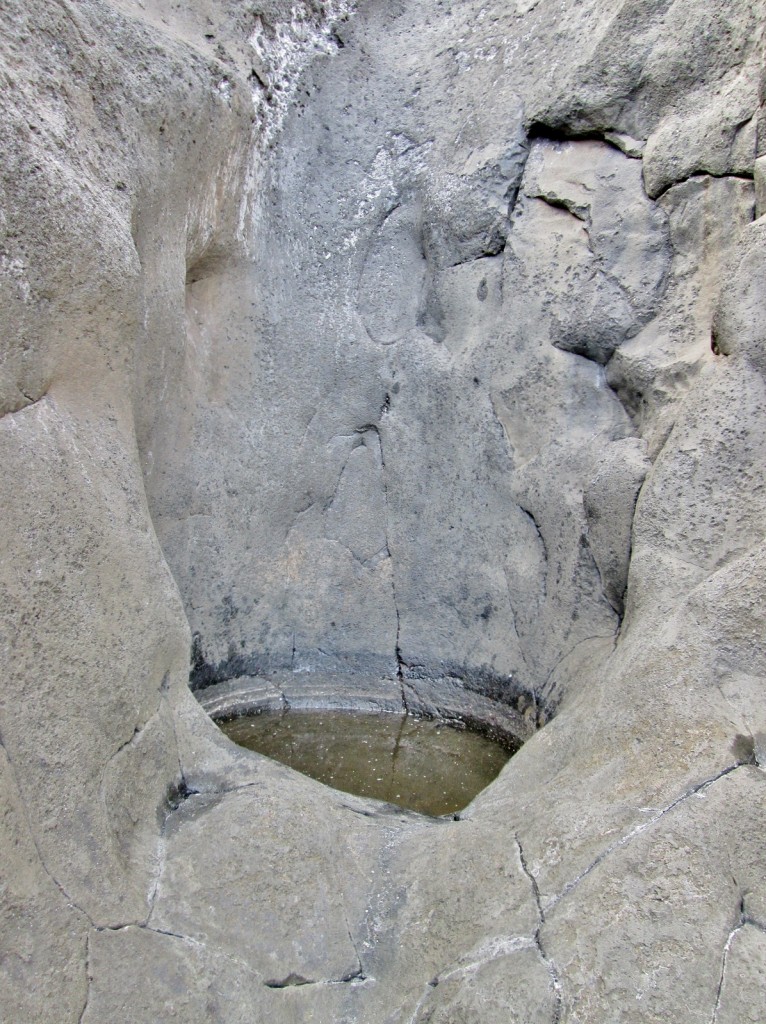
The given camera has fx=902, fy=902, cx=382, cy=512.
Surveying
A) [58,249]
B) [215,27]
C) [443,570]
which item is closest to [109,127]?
[58,249]

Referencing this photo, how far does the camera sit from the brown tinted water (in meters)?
2.66

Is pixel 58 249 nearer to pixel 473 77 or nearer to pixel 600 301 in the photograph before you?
pixel 600 301

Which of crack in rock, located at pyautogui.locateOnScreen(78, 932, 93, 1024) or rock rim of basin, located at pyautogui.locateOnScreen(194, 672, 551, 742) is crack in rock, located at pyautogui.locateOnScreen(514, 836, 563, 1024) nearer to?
crack in rock, located at pyautogui.locateOnScreen(78, 932, 93, 1024)

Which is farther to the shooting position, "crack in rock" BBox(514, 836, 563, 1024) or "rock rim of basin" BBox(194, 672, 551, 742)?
"rock rim of basin" BBox(194, 672, 551, 742)

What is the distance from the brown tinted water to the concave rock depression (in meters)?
0.11

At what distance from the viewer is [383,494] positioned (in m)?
3.17

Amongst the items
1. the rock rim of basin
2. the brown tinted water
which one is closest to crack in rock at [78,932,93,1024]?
the brown tinted water

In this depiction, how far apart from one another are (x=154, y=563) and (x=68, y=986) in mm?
887

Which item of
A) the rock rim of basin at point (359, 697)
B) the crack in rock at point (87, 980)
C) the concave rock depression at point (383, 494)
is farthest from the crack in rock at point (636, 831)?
the rock rim of basin at point (359, 697)

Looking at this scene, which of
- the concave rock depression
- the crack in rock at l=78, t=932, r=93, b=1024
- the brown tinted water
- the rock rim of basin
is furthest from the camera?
the rock rim of basin

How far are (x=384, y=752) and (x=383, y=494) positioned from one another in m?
0.88

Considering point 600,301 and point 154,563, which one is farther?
point 600,301

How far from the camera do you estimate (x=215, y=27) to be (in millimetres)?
2803

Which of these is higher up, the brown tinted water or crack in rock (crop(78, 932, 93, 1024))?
crack in rock (crop(78, 932, 93, 1024))
